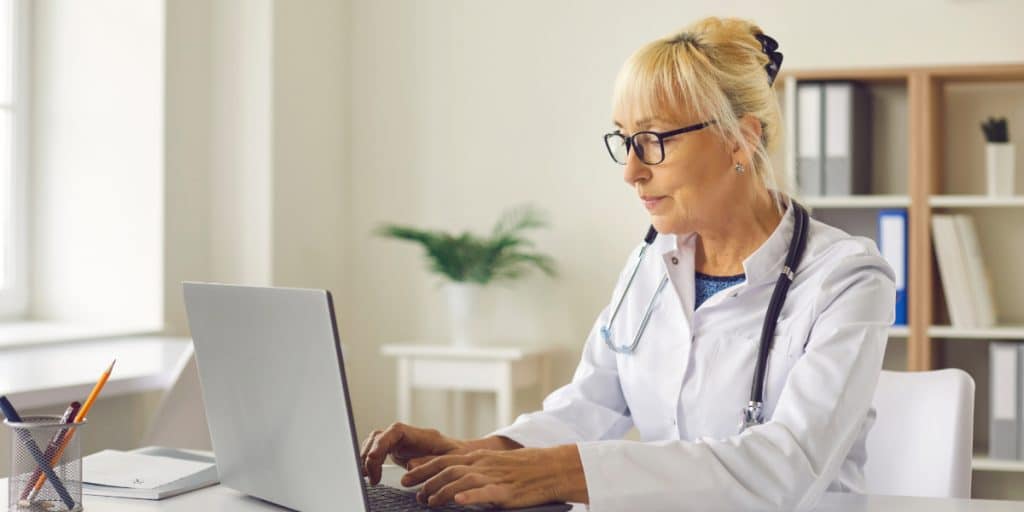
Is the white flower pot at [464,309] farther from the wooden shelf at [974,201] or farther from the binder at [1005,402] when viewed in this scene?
the binder at [1005,402]

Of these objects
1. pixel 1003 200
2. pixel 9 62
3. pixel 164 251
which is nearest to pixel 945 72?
pixel 1003 200

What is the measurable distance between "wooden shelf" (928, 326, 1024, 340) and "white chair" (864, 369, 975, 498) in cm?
161

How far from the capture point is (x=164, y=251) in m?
3.62

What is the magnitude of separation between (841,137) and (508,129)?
1219 millimetres

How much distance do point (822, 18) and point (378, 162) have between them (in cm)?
161

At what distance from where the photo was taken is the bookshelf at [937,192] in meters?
3.20

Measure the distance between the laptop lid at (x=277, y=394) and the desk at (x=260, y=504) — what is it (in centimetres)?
2

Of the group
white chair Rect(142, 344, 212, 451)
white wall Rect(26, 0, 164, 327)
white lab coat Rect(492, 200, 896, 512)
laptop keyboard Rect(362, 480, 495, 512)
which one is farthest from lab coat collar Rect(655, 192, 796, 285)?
white wall Rect(26, 0, 164, 327)

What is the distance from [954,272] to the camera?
3.20 m

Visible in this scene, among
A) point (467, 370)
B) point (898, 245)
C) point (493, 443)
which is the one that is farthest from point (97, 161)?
point (493, 443)

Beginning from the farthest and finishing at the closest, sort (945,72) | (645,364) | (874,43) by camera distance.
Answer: (874,43), (945,72), (645,364)

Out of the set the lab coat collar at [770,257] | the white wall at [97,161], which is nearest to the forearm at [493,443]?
the lab coat collar at [770,257]

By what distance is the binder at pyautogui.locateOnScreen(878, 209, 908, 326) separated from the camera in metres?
3.22

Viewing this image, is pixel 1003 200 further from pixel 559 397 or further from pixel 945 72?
pixel 559 397
